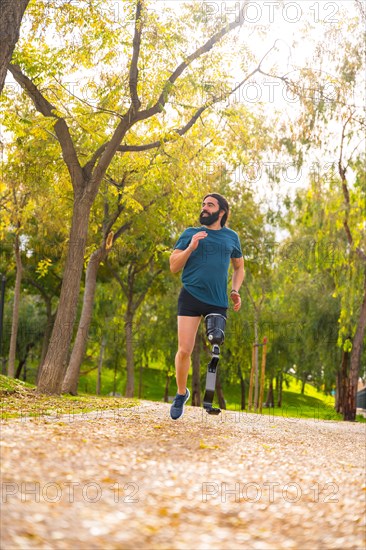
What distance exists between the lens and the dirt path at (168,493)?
10.8 feet

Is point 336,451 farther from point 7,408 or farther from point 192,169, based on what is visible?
point 192,169

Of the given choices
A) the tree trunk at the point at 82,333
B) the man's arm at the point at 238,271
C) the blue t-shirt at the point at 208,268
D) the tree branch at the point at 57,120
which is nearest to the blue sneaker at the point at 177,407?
the blue t-shirt at the point at 208,268

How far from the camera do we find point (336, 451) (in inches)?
262

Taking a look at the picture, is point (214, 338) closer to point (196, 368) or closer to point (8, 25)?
point (8, 25)

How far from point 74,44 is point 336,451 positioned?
9959 millimetres

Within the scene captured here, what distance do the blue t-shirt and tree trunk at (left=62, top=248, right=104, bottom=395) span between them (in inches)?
466

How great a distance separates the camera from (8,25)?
800 centimetres

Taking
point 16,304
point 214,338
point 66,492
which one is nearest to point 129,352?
point 16,304

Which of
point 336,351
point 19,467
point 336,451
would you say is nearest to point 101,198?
point 336,351

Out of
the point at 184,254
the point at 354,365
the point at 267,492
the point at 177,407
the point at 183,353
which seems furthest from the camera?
the point at 354,365

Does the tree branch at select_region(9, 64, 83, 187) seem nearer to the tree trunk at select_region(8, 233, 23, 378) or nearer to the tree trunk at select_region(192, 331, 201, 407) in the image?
the tree trunk at select_region(8, 233, 23, 378)

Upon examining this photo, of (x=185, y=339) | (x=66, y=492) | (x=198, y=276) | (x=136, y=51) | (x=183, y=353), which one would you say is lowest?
(x=66, y=492)

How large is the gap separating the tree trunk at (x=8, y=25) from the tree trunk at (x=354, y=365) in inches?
591

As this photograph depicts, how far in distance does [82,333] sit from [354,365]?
27.7 feet
